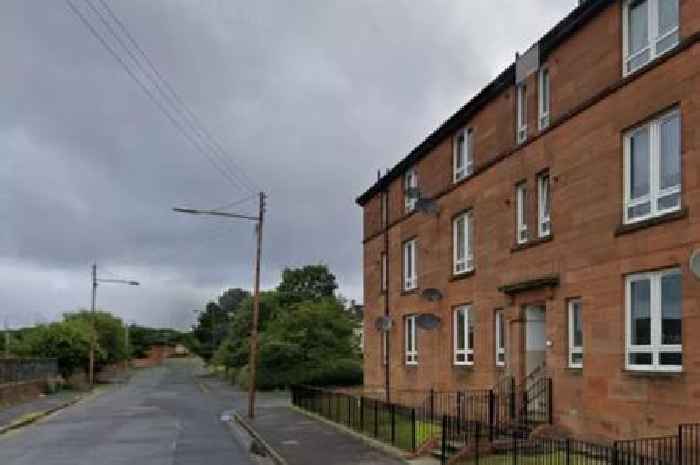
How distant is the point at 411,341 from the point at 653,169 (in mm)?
17133

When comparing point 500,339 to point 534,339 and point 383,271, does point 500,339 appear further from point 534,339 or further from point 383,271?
point 383,271

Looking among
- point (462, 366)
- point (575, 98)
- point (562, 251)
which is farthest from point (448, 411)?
point (575, 98)

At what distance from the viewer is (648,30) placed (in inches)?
645

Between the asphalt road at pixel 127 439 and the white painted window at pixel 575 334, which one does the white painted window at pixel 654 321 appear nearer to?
the white painted window at pixel 575 334

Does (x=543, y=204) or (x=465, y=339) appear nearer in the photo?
(x=543, y=204)

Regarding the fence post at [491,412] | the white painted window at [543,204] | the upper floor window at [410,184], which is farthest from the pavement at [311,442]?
the upper floor window at [410,184]

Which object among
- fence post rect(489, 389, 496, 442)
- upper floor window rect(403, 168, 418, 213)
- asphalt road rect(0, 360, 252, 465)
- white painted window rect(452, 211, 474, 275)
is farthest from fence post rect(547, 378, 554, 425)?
upper floor window rect(403, 168, 418, 213)

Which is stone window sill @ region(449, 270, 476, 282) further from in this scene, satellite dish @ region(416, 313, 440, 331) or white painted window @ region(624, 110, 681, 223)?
white painted window @ region(624, 110, 681, 223)

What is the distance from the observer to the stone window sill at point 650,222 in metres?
15.0

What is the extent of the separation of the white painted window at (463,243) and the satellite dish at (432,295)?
86 cm

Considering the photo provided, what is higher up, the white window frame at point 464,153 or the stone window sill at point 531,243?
the white window frame at point 464,153

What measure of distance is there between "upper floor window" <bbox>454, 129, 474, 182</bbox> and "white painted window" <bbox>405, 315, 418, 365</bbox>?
240 inches

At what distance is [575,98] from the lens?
19.0 metres

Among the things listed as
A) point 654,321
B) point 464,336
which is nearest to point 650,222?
point 654,321
